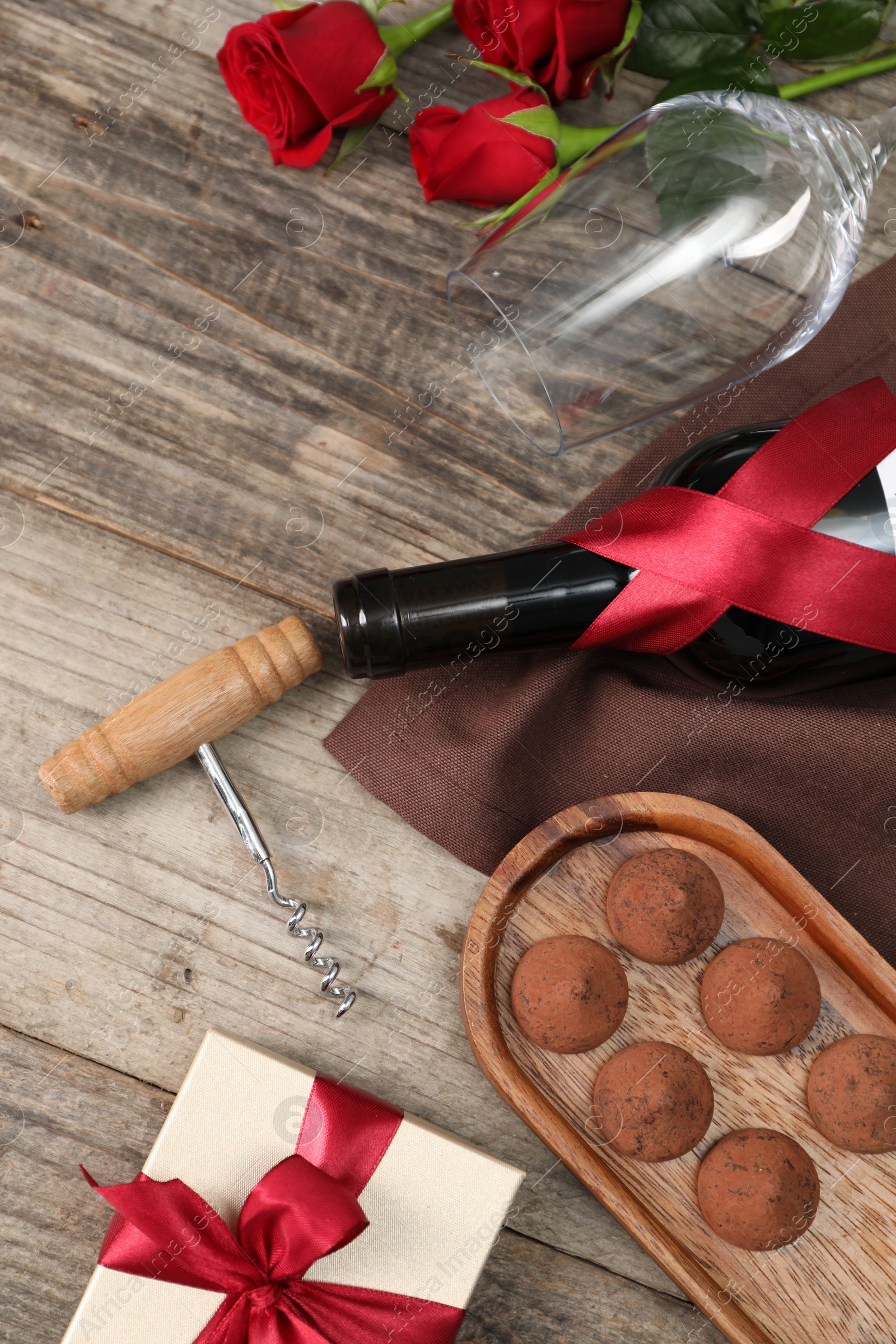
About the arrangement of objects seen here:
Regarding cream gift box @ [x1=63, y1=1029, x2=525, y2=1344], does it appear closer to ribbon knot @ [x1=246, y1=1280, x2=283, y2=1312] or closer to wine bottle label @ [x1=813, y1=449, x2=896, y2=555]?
ribbon knot @ [x1=246, y1=1280, x2=283, y2=1312]

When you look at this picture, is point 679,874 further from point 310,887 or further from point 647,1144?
point 310,887

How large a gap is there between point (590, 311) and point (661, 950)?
473 millimetres

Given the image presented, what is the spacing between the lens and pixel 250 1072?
63 cm

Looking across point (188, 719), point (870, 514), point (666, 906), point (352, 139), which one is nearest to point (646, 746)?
point (666, 906)

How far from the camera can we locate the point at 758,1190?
62cm

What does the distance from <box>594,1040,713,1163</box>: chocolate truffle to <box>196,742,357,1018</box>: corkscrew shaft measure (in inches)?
8.3

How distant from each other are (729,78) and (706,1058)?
0.79 metres

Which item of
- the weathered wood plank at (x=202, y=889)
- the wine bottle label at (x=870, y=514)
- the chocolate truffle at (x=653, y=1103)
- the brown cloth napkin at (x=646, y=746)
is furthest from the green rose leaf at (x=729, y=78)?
the chocolate truffle at (x=653, y=1103)

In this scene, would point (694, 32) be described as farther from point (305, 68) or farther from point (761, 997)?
point (761, 997)

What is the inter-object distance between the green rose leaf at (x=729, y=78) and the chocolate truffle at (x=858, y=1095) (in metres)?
0.76

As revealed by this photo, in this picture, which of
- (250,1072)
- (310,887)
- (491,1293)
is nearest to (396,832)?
(310,887)

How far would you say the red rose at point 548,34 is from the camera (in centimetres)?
66

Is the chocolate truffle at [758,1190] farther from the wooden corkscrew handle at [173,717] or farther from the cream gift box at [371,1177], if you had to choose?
the wooden corkscrew handle at [173,717]

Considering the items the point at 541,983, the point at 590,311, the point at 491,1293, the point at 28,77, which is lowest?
the point at 491,1293
